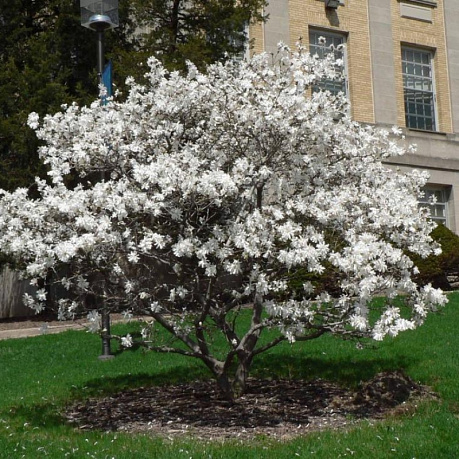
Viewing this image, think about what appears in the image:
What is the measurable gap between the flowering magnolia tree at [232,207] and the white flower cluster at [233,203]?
2 cm

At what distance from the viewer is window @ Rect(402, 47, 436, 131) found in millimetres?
24562

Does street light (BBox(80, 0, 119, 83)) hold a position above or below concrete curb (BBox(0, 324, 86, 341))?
above

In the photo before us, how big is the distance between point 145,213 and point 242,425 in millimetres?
2149

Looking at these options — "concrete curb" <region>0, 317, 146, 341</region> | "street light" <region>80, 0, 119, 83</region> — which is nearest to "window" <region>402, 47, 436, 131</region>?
"concrete curb" <region>0, 317, 146, 341</region>

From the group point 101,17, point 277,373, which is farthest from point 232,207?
point 101,17

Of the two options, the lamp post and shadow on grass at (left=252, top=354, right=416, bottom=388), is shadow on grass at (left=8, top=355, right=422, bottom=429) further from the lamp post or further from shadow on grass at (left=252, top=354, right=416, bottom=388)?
the lamp post

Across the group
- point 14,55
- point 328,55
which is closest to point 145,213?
point 328,55

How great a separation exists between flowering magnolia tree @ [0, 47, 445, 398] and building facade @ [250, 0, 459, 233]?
47.1 ft

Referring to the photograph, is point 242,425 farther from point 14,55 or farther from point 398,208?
point 14,55

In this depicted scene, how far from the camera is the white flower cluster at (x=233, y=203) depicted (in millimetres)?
6879

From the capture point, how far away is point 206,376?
952 centimetres

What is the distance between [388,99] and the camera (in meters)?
23.7

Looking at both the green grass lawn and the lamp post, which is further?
the lamp post

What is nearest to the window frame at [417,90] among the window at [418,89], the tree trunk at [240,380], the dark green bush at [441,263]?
the window at [418,89]
